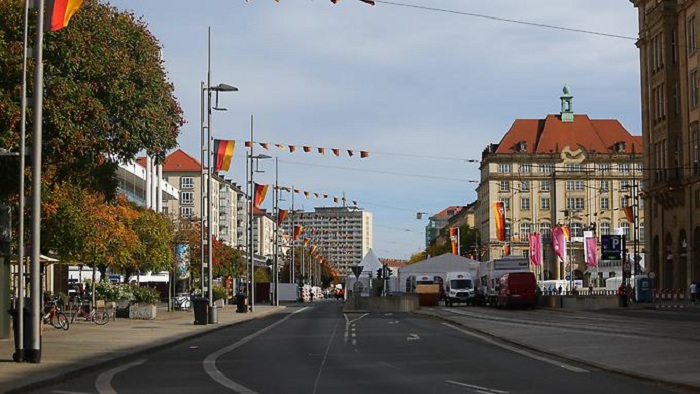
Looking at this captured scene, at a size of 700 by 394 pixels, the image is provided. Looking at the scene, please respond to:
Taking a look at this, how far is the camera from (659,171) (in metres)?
90.2

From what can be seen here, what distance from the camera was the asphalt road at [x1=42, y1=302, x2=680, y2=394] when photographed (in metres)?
17.4

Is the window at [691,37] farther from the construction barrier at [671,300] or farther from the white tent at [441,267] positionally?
the white tent at [441,267]

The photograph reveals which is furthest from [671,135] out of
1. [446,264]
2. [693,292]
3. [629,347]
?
[629,347]

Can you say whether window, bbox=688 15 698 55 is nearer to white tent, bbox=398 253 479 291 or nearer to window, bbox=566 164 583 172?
white tent, bbox=398 253 479 291

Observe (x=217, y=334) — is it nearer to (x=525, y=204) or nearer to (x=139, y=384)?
(x=139, y=384)

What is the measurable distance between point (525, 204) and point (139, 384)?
140m

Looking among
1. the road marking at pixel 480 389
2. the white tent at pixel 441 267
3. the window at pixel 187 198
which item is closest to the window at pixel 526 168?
the window at pixel 187 198

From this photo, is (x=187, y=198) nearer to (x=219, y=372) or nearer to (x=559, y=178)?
(x=559, y=178)

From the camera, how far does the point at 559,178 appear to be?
152125 millimetres

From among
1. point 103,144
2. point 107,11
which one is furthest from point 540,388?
point 107,11

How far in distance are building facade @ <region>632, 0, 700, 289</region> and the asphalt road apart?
54753 mm

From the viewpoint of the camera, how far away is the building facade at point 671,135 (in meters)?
82.4

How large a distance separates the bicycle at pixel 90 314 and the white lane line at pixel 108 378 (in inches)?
791

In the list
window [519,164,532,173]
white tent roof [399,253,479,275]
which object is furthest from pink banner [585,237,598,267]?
window [519,164,532,173]
